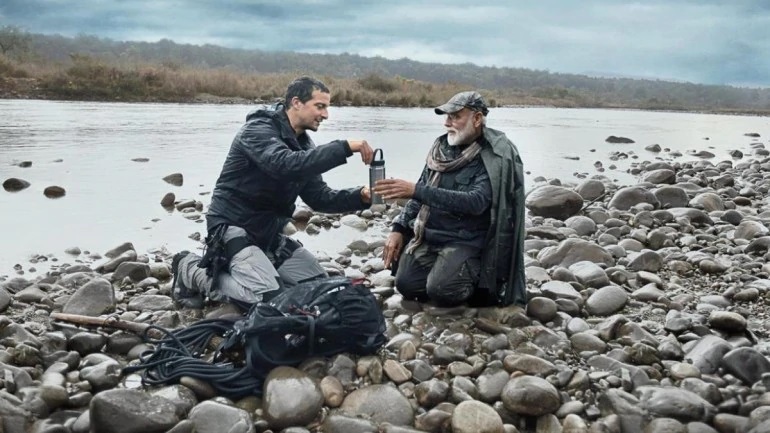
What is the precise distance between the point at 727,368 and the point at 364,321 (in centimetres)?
191

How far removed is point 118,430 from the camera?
10.3ft

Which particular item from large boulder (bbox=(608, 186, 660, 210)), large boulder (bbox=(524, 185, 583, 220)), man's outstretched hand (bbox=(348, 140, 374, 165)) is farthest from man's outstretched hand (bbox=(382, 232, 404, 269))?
large boulder (bbox=(608, 186, 660, 210))

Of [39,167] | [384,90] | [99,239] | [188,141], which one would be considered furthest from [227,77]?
[99,239]

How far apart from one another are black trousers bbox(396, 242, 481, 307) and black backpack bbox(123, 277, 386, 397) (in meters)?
0.72

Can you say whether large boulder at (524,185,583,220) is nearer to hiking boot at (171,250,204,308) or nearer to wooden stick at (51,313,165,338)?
hiking boot at (171,250,204,308)

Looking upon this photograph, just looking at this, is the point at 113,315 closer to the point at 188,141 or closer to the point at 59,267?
the point at 59,267

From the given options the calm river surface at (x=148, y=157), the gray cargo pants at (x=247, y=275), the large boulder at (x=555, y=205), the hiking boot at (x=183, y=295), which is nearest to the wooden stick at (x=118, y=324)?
the gray cargo pants at (x=247, y=275)

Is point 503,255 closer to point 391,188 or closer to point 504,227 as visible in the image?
point 504,227

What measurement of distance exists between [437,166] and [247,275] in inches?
55.8

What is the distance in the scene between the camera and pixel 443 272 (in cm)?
466

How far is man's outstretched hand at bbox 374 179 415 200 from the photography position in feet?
14.0

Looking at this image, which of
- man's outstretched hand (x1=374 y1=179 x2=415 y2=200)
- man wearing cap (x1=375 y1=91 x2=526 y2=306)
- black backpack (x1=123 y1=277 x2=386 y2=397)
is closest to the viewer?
black backpack (x1=123 y1=277 x2=386 y2=397)

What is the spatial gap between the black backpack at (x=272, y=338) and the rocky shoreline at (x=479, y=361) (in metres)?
0.08

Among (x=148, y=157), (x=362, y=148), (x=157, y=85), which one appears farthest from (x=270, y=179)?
(x=157, y=85)
